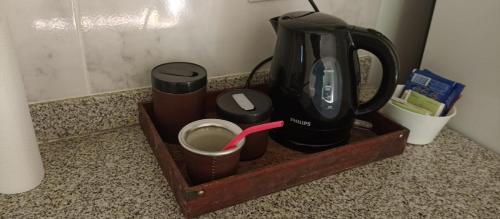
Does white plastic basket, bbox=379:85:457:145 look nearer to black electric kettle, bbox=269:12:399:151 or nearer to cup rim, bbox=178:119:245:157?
black electric kettle, bbox=269:12:399:151

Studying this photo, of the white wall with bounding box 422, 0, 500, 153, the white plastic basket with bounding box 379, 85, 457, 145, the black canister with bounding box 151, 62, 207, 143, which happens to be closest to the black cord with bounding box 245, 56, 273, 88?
the black canister with bounding box 151, 62, 207, 143

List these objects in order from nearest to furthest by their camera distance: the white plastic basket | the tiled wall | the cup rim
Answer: the cup rim, the tiled wall, the white plastic basket

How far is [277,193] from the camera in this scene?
651mm

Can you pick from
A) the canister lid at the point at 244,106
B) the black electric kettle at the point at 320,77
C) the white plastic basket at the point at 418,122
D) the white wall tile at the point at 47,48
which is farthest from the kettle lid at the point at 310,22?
the white wall tile at the point at 47,48

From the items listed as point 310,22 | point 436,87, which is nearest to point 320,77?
point 310,22

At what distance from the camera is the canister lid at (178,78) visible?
675 millimetres

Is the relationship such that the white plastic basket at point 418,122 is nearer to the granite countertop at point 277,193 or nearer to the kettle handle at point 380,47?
the granite countertop at point 277,193

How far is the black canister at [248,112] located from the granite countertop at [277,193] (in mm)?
92

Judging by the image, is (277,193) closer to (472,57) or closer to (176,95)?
(176,95)

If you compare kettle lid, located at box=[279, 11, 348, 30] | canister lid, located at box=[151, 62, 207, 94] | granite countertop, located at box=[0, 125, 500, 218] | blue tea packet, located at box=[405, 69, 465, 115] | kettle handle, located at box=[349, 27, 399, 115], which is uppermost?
kettle lid, located at box=[279, 11, 348, 30]

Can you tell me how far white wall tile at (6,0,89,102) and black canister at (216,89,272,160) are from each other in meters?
0.27

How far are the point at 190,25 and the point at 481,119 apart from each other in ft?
2.04

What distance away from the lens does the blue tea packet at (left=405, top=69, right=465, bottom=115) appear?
0.80m

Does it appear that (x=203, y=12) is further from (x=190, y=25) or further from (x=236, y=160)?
(x=236, y=160)
